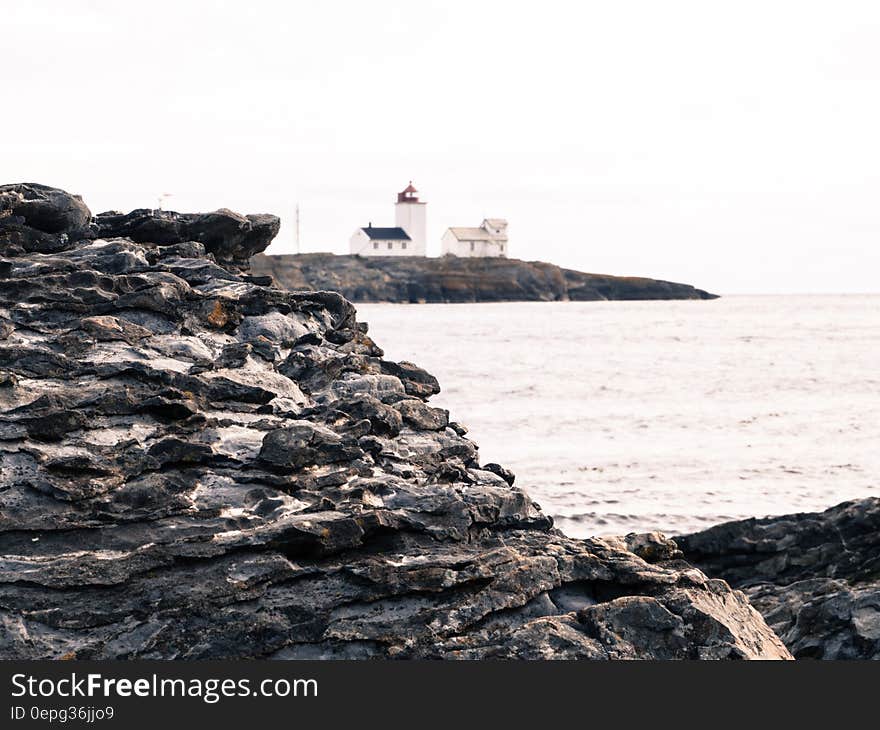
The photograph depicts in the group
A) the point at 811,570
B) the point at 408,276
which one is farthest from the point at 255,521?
the point at 408,276

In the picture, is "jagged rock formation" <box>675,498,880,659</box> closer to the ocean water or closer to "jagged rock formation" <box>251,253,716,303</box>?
the ocean water

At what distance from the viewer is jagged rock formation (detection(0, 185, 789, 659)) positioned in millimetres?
9742

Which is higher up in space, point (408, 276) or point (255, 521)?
point (408, 276)

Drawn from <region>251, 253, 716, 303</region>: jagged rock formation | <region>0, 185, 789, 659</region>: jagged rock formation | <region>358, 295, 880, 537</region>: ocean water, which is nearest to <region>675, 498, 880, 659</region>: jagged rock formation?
<region>0, 185, 789, 659</region>: jagged rock formation

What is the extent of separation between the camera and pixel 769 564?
61.8ft

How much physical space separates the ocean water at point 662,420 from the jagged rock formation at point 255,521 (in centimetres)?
1086

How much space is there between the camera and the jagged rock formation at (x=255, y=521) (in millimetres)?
9742

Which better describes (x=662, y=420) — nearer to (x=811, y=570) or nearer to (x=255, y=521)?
(x=811, y=570)

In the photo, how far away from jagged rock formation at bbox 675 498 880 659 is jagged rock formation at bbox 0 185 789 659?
307 cm

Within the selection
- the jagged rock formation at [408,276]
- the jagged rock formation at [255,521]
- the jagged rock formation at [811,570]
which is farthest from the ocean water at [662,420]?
the jagged rock formation at [408,276]

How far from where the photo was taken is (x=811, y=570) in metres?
18.1

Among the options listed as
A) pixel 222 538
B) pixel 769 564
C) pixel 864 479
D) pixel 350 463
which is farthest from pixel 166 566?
pixel 864 479

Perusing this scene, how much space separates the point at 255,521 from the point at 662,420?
115 feet

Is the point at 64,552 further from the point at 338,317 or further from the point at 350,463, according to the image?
the point at 338,317
